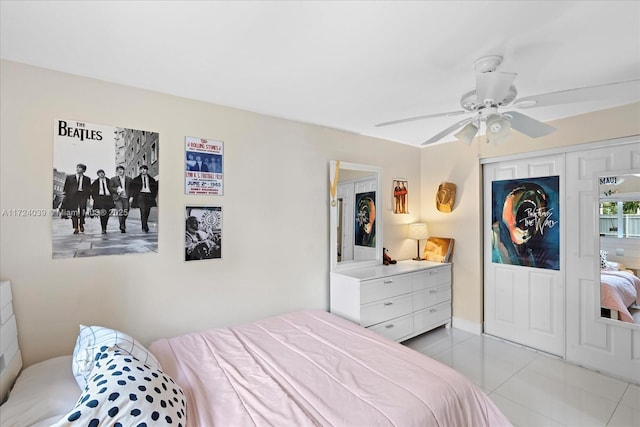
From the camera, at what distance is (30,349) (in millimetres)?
1850

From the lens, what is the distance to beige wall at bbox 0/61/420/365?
6.04 ft

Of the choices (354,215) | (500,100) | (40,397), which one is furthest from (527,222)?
(40,397)

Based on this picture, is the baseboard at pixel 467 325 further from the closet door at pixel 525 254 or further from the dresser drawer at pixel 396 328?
the dresser drawer at pixel 396 328

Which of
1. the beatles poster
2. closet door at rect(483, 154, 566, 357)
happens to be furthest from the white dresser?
the beatles poster

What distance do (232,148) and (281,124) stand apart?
569mm

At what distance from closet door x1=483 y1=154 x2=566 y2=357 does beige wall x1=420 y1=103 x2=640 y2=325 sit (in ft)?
0.41

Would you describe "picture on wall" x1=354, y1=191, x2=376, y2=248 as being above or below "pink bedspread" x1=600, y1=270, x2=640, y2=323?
above

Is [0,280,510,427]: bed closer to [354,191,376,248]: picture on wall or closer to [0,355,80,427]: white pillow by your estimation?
[0,355,80,427]: white pillow

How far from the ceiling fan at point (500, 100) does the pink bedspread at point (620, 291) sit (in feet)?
5.34

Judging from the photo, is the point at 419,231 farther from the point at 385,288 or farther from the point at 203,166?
the point at 203,166

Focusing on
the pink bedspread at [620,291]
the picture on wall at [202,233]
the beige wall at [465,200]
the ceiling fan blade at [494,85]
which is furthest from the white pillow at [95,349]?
the pink bedspread at [620,291]

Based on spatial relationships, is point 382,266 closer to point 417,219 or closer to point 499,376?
point 417,219

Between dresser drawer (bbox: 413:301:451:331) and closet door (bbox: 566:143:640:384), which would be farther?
dresser drawer (bbox: 413:301:451:331)

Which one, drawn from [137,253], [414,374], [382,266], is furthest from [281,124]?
[414,374]
